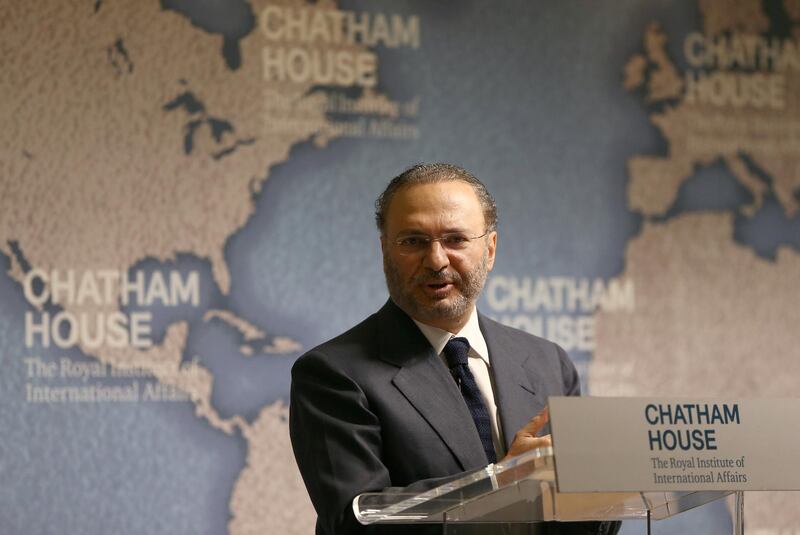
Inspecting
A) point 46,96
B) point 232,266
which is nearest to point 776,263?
point 232,266

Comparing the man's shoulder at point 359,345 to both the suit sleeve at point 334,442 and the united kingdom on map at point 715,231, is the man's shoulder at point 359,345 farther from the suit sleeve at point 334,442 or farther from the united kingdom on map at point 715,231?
the united kingdom on map at point 715,231

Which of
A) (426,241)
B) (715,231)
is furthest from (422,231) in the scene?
(715,231)

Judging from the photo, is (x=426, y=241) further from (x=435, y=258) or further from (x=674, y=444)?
(x=674, y=444)

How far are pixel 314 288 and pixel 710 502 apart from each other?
191 centimetres

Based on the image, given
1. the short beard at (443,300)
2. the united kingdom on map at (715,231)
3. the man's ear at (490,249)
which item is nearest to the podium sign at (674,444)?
the short beard at (443,300)

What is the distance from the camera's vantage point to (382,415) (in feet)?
6.66

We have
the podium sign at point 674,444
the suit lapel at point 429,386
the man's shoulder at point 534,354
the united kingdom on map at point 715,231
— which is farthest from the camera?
the united kingdom on map at point 715,231

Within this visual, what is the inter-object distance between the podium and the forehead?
70cm

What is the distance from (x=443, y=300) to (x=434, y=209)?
18 centimetres

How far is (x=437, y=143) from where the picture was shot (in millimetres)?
3604

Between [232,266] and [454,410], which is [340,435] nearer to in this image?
[454,410]

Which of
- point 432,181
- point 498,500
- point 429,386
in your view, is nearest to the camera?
point 498,500

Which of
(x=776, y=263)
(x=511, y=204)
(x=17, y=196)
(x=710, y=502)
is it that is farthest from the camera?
(x=776, y=263)

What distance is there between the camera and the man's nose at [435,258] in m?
2.14
